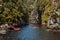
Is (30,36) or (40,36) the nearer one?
(30,36)

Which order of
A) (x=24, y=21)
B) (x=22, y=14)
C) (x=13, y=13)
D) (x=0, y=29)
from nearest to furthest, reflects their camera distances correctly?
(x=0, y=29), (x=13, y=13), (x=22, y=14), (x=24, y=21)

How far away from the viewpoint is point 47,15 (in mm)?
79375

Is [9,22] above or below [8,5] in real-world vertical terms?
below

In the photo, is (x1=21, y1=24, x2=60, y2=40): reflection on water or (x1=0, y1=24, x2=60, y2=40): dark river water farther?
(x1=21, y1=24, x2=60, y2=40): reflection on water

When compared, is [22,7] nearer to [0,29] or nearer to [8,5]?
[8,5]

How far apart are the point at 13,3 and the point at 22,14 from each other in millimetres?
5543

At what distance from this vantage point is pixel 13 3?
251 feet

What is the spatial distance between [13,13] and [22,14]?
564cm

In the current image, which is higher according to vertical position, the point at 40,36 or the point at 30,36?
the point at 30,36

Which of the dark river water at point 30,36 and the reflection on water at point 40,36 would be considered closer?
the dark river water at point 30,36

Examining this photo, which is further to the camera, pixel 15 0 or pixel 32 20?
pixel 32 20

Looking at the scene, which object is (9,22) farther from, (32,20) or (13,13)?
(32,20)

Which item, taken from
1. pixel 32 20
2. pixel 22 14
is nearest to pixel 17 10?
pixel 22 14

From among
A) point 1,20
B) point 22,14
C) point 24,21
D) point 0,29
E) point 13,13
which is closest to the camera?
point 0,29
